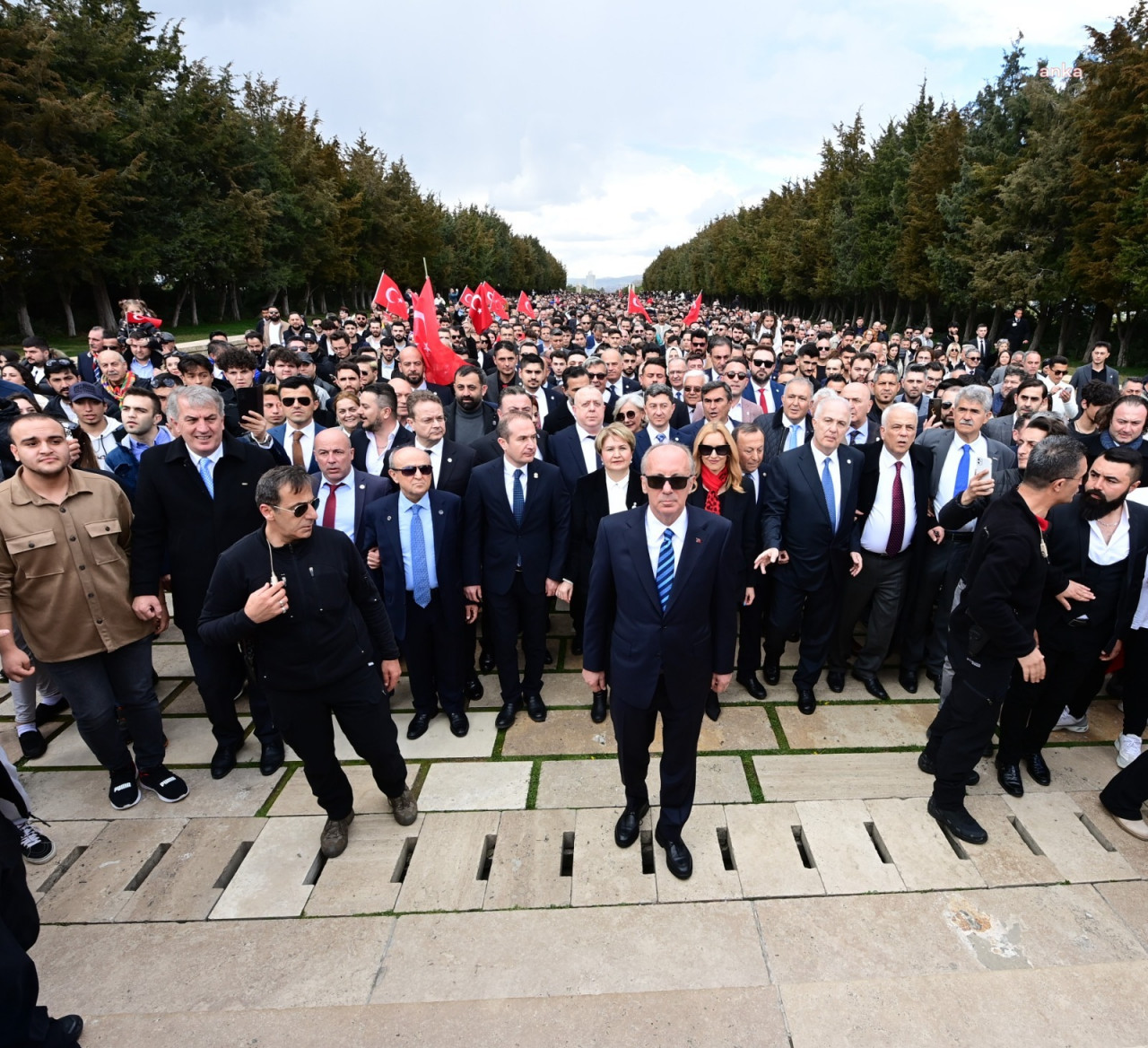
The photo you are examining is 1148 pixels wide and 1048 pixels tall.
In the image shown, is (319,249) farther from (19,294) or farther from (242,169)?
(19,294)

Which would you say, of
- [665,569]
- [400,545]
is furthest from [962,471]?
[400,545]

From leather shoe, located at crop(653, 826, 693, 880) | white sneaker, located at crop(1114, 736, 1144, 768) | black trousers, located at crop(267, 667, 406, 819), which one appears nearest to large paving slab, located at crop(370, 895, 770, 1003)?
leather shoe, located at crop(653, 826, 693, 880)

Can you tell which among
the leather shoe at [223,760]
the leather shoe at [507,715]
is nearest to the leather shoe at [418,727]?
the leather shoe at [507,715]

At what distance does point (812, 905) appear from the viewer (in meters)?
3.25

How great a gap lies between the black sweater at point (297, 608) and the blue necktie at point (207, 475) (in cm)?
112

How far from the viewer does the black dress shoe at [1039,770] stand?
13.6 feet

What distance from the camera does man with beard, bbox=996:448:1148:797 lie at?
390 cm

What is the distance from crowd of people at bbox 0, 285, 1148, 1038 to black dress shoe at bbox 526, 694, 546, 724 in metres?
0.05

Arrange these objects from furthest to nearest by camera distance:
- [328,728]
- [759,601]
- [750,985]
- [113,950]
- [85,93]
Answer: [85,93] → [759,601] → [328,728] → [113,950] → [750,985]

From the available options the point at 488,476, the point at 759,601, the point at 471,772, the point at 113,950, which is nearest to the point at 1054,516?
the point at 759,601

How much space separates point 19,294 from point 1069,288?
126ft

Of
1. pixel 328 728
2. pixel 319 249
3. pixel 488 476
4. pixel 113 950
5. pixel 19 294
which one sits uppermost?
pixel 319 249

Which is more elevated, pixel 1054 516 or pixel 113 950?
pixel 1054 516

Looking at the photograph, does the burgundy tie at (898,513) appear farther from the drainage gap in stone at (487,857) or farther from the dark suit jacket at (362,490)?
the dark suit jacket at (362,490)
